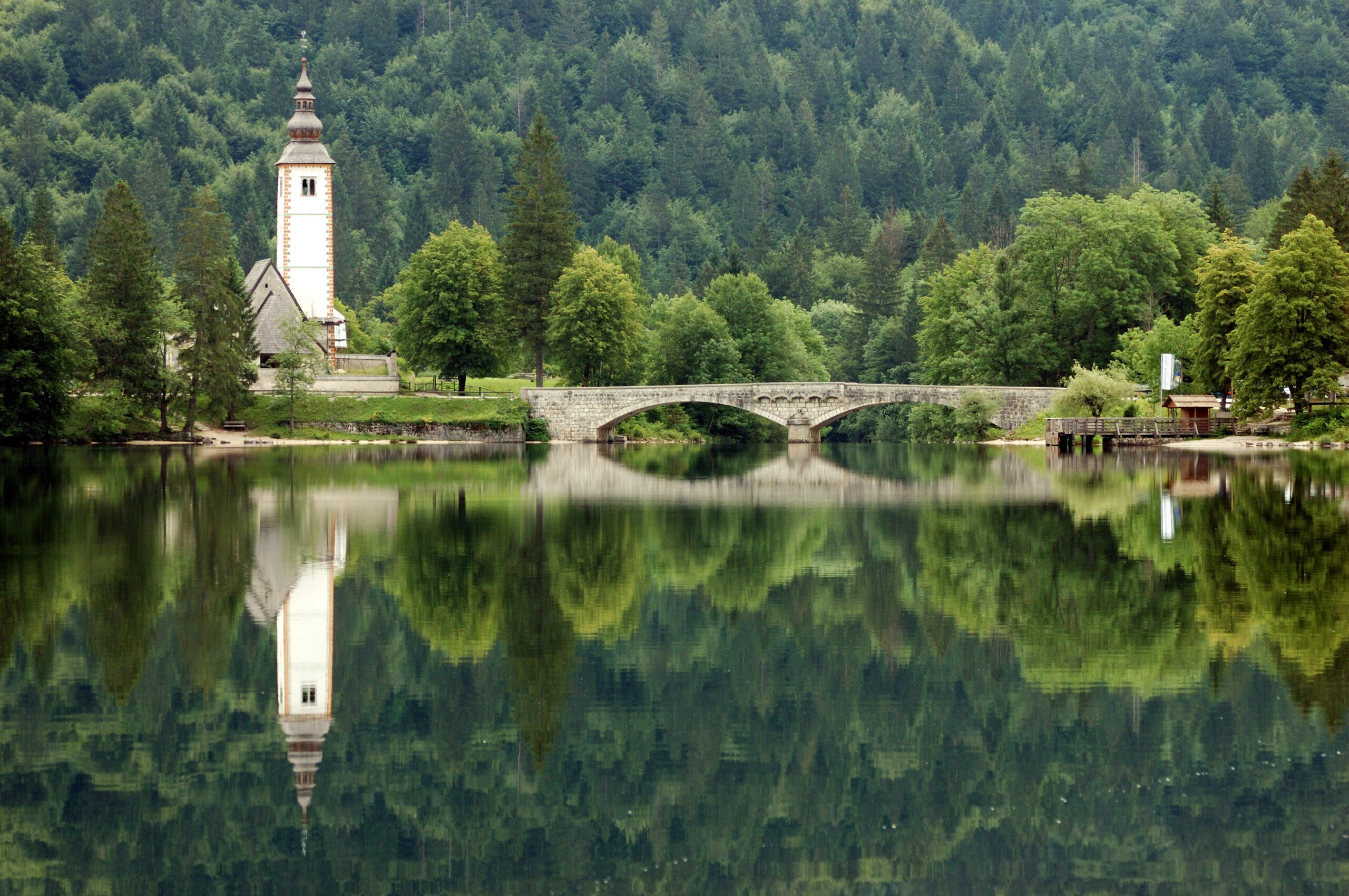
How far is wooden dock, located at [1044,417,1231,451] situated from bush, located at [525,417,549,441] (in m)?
27.4

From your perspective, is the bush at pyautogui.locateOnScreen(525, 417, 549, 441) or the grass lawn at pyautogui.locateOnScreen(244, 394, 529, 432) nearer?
the grass lawn at pyautogui.locateOnScreen(244, 394, 529, 432)

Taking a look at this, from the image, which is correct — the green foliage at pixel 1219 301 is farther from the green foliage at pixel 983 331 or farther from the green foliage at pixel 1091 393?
the green foliage at pixel 983 331

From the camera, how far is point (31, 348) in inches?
2918

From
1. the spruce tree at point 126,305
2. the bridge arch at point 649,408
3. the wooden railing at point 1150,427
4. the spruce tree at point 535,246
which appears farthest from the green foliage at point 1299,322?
the spruce tree at point 126,305

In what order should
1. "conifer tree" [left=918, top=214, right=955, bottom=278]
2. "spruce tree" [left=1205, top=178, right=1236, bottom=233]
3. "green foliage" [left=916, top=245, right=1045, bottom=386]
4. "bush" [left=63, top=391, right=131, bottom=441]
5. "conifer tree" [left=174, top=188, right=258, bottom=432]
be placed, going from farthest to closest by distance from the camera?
"conifer tree" [left=918, top=214, right=955, bottom=278], "spruce tree" [left=1205, top=178, right=1236, bottom=233], "green foliage" [left=916, top=245, right=1045, bottom=386], "conifer tree" [left=174, top=188, right=258, bottom=432], "bush" [left=63, top=391, right=131, bottom=441]

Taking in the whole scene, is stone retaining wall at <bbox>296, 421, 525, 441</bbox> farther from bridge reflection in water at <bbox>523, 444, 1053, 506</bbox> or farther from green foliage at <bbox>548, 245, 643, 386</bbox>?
bridge reflection in water at <bbox>523, 444, 1053, 506</bbox>

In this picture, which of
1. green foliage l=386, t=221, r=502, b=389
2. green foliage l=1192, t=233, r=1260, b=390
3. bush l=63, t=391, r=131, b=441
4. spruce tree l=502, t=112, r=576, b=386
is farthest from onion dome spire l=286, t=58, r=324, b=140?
green foliage l=1192, t=233, r=1260, b=390

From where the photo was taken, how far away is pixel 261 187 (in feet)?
594

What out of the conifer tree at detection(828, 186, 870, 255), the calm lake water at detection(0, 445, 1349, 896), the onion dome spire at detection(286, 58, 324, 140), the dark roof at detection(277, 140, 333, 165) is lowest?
the calm lake water at detection(0, 445, 1349, 896)

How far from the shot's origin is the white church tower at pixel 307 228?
102m

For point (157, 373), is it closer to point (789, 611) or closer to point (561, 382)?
point (561, 382)

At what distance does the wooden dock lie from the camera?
76.7m

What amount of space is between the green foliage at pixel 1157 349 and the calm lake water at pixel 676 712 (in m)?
52.9

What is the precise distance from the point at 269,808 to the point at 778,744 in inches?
174
